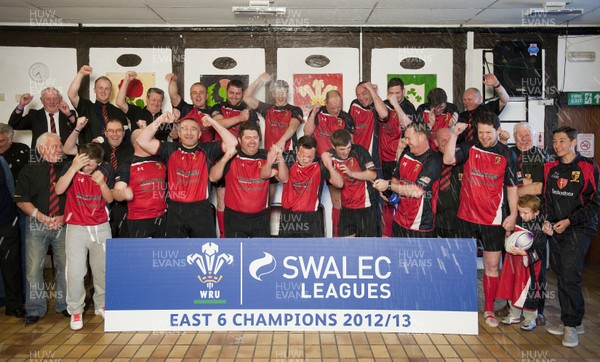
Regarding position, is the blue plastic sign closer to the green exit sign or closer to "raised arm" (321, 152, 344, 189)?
"raised arm" (321, 152, 344, 189)

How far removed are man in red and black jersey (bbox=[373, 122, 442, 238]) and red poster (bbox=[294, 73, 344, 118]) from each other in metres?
2.56

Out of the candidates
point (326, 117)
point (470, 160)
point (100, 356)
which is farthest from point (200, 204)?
point (470, 160)

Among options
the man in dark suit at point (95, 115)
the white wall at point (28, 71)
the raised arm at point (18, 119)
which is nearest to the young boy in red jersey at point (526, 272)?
the man in dark suit at point (95, 115)

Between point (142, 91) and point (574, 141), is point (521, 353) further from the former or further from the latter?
point (142, 91)

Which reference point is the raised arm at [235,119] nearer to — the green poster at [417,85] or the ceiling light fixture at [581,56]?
the green poster at [417,85]

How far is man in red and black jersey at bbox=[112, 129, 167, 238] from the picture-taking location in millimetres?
5480

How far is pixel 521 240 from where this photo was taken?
4.99m

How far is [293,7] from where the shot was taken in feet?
22.6

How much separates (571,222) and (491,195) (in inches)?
30.1

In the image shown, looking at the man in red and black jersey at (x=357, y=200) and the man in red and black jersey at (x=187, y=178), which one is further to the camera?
the man in red and black jersey at (x=357, y=200)

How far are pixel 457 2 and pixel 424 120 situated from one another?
1625 millimetres

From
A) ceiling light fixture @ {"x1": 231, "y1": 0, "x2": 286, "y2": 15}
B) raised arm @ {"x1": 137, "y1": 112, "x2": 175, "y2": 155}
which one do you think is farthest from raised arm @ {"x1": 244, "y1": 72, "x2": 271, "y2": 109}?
raised arm @ {"x1": 137, "y1": 112, "x2": 175, "y2": 155}

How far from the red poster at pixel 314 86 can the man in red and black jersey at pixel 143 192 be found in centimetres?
304

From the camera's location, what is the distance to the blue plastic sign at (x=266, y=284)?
481 cm
